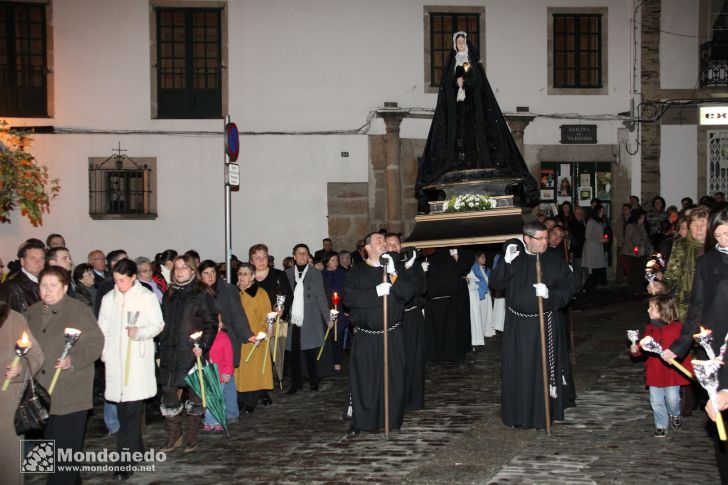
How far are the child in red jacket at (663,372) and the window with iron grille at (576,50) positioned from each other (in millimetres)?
13539

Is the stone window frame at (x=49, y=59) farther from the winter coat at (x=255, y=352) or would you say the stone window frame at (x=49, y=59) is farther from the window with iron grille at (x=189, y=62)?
the winter coat at (x=255, y=352)

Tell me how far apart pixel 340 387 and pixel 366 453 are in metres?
3.51

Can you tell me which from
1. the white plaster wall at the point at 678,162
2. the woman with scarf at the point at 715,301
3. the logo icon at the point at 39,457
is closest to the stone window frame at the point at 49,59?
the logo icon at the point at 39,457

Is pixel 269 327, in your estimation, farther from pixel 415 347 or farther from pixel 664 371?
pixel 664 371

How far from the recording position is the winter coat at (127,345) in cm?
796

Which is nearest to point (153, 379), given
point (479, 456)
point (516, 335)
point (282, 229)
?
point (479, 456)

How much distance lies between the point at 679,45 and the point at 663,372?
1503cm

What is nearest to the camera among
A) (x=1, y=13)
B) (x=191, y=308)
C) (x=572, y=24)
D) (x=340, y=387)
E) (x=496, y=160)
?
(x=191, y=308)

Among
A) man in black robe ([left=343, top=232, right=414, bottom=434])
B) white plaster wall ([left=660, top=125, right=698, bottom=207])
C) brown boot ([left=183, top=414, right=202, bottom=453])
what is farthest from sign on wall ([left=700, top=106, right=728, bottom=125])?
brown boot ([left=183, top=414, right=202, bottom=453])

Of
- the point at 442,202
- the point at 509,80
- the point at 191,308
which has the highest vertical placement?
the point at 509,80

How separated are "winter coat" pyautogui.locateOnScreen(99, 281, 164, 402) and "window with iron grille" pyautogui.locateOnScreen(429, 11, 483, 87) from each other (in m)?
14.0

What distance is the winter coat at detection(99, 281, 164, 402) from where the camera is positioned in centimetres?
796

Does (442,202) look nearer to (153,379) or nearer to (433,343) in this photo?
(433,343)

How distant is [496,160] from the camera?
42.9ft
